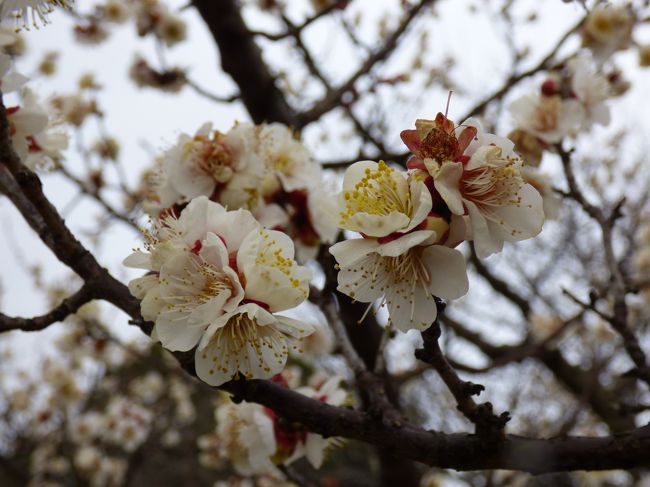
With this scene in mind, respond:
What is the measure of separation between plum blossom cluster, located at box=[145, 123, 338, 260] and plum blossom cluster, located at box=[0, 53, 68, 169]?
271 millimetres

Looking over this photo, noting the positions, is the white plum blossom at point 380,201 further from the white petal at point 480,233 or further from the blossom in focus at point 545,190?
the blossom in focus at point 545,190

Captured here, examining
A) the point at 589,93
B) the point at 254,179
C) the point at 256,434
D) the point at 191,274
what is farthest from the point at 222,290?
the point at 589,93

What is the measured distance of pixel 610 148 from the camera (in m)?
6.75

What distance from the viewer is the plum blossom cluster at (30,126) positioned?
3.98 ft

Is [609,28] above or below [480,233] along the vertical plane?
above

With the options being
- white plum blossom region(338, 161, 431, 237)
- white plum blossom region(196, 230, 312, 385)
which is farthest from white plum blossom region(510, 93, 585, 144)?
white plum blossom region(196, 230, 312, 385)

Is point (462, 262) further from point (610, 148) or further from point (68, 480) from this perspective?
point (68, 480)

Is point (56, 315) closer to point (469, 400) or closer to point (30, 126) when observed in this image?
point (30, 126)

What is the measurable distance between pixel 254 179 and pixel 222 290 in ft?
1.84

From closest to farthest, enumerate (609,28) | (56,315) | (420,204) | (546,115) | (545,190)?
(420,204)
(56,315)
(545,190)
(546,115)
(609,28)

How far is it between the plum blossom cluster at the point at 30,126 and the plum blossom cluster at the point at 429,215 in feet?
2.59

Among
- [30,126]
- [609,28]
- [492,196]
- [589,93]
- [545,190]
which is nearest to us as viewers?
[492,196]

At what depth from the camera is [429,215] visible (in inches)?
33.0

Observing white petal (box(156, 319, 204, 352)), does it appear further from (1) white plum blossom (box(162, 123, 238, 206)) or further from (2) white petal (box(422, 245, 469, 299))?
(1) white plum blossom (box(162, 123, 238, 206))
